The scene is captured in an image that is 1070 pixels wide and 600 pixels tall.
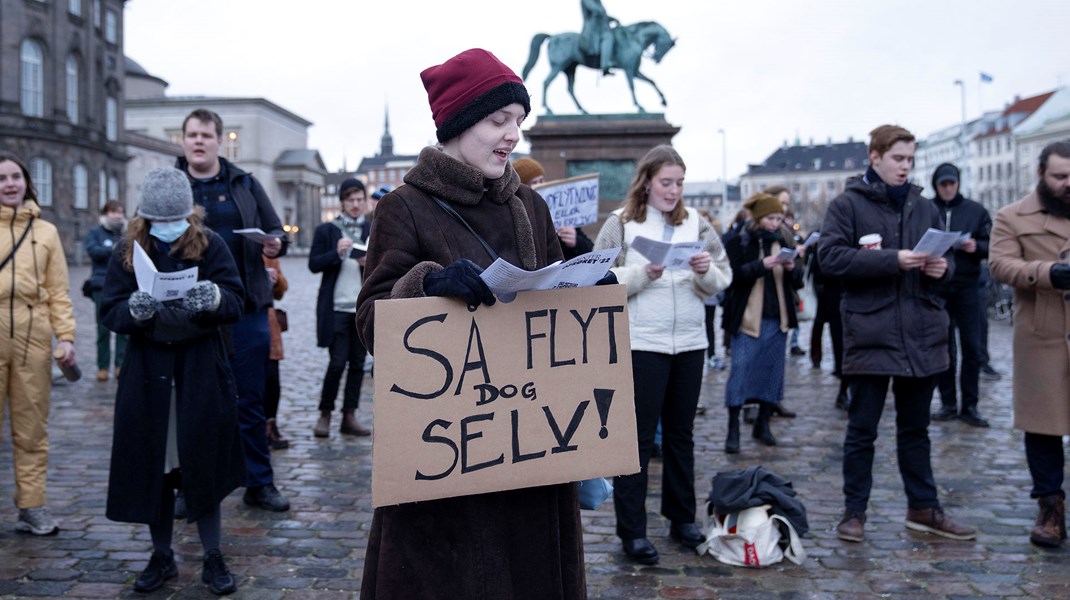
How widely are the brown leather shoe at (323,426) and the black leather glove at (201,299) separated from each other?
3.66m

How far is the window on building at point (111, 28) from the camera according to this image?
5834 centimetres

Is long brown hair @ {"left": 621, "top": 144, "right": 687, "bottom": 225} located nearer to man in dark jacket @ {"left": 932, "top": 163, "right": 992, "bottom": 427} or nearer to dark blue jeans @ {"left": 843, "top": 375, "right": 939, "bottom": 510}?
dark blue jeans @ {"left": 843, "top": 375, "right": 939, "bottom": 510}

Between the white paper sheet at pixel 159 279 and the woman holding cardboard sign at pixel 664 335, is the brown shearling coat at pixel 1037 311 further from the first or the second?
the white paper sheet at pixel 159 279

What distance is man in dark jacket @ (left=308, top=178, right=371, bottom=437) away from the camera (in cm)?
793

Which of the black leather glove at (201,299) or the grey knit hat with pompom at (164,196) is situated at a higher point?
the grey knit hat with pompom at (164,196)

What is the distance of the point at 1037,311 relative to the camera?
5.21m

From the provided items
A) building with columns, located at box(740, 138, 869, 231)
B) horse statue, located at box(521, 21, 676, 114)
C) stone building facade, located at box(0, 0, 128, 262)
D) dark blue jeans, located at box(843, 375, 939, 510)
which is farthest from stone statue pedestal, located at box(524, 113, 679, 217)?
building with columns, located at box(740, 138, 869, 231)

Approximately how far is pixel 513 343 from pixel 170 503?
8.67 ft

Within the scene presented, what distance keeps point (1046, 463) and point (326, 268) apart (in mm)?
5570

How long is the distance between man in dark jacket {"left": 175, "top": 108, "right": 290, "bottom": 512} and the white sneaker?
3.70 ft

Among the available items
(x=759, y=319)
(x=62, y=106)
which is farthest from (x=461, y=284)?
(x=62, y=106)

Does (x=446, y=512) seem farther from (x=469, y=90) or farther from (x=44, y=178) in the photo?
(x=44, y=178)

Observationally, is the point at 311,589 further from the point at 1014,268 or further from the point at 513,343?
the point at 1014,268

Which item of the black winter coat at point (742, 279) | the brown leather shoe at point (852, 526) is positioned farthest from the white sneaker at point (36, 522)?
the black winter coat at point (742, 279)
